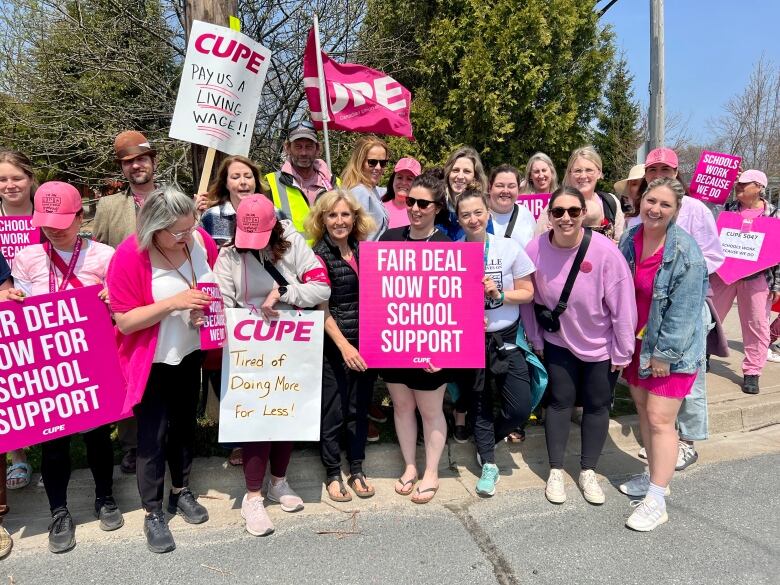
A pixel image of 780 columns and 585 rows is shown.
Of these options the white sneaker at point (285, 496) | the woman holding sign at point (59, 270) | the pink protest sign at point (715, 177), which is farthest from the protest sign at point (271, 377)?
the pink protest sign at point (715, 177)

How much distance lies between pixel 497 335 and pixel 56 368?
8.54 ft

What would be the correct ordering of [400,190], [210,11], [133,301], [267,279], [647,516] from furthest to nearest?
1. [400,190]
2. [210,11]
3. [647,516]
4. [267,279]
5. [133,301]

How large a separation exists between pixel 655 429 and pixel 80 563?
3385mm

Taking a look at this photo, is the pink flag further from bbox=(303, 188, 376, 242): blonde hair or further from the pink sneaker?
the pink sneaker

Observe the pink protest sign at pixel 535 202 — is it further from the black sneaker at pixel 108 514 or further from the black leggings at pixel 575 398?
the black sneaker at pixel 108 514

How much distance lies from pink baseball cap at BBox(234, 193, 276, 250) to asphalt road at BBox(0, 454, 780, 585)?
171 cm

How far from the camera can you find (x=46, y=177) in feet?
33.9

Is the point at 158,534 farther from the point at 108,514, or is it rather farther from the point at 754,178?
the point at 754,178

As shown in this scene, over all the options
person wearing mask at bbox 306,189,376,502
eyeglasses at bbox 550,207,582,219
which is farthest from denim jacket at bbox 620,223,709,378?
person wearing mask at bbox 306,189,376,502

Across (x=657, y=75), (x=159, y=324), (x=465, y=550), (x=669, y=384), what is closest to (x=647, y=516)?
(x=669, y=384)

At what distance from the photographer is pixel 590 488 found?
3.54 m

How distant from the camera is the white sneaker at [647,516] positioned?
3.20 m

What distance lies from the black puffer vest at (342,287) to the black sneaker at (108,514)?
1611 millimetres

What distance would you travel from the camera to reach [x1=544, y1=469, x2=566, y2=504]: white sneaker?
351 centimetres
